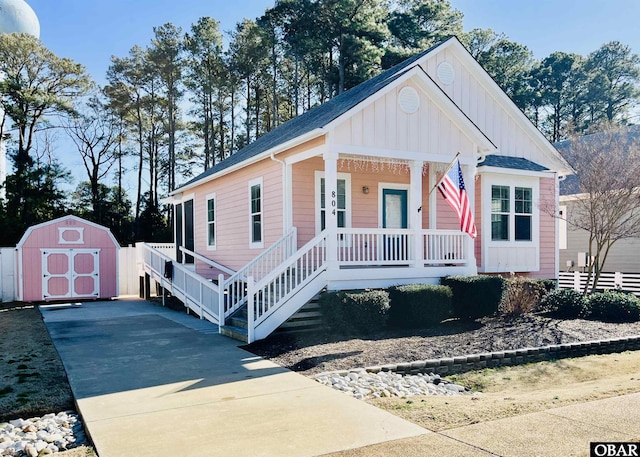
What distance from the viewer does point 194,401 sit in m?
6.12

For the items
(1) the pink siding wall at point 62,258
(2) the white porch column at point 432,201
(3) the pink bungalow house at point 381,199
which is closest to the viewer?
(3) the pink bungalow house at point 381,199

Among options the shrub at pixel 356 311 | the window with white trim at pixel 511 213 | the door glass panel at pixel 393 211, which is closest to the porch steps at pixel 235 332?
the shrub at pixel 356 311

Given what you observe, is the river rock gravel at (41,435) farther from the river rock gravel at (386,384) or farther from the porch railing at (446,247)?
the porch railing at (446,247)

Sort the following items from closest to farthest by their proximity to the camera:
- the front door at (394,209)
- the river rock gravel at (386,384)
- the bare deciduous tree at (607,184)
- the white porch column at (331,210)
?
the river rock gravel at (386,384), the white porch column at (331,210), the bare deciduous tree at (607,184), the front door at (394,209)

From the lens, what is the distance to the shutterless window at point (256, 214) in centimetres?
1381

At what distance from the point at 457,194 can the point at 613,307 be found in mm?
4159

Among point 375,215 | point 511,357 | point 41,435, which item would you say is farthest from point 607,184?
point 41,435

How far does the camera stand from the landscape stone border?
304 inches

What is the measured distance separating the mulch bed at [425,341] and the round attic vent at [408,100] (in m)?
4.51

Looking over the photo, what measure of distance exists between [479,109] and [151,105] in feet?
80.8

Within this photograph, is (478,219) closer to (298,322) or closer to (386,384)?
(298,322)

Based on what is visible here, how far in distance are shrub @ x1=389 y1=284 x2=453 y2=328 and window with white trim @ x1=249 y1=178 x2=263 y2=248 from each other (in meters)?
4.44

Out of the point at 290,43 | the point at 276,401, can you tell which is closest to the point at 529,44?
the point at 290,43

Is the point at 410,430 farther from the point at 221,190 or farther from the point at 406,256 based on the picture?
the point at 221,190
